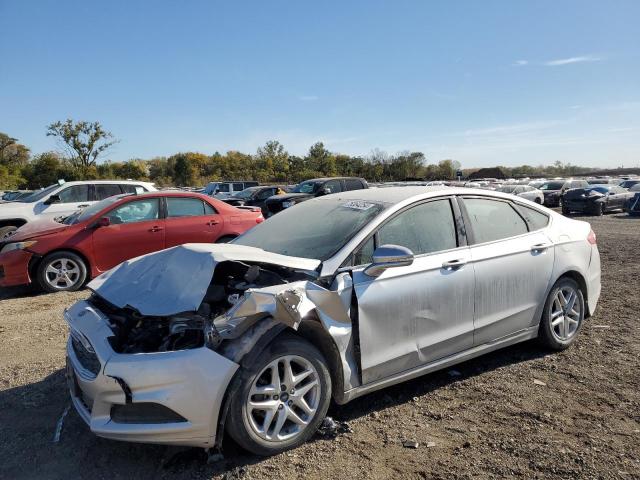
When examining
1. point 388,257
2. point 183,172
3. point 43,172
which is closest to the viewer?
point 388,257

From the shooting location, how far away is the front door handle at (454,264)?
369 centimetres

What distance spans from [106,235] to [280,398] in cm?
580

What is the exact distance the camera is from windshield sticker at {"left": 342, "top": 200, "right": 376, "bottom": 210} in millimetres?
3885

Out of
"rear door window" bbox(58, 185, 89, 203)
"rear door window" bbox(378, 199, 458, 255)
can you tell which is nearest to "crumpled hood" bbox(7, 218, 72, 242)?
"rear door window" bbox(58, 185, 89, 203)

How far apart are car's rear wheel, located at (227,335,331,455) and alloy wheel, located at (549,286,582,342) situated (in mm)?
2540

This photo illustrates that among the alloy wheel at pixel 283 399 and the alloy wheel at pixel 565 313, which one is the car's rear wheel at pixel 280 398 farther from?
the alloy wheel at pixel 565 313

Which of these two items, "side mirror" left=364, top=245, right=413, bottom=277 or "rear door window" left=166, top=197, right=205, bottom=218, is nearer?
"side mirror" left=364, top=245, right=413, bottom=277

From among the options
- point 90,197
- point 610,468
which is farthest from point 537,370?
→ point 90,197

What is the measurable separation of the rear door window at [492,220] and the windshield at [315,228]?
874mm

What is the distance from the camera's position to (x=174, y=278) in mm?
3334

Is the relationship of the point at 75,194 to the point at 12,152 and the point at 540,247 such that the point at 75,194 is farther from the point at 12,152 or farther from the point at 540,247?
the point at 12,152

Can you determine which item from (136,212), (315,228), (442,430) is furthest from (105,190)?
(442,430)

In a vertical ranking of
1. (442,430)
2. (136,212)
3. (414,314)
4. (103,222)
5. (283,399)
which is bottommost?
(442,430)

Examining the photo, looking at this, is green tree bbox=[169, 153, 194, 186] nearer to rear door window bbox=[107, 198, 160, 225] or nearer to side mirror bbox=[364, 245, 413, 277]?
rear door window bbox=[107, 198, 160, 225]
